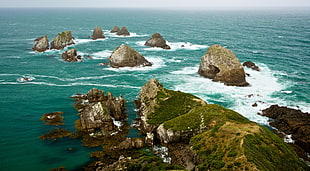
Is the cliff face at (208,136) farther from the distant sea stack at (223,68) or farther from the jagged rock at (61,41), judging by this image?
the jagged rock at (61,41)

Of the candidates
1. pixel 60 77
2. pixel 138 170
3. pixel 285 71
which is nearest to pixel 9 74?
pixel 60 77

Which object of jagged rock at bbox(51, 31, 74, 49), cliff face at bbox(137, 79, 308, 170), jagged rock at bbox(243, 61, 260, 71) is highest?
jagged rock at bbox(51, 31, 74, 49)

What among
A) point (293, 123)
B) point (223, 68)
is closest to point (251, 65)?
point (223, 68)

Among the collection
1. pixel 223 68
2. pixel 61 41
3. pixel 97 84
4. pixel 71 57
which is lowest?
pixel 97 84

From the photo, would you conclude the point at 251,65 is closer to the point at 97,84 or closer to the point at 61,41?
the point at 97,84

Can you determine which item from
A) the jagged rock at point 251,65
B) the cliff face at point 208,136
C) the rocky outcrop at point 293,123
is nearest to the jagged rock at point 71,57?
the cliff face at point 208,136

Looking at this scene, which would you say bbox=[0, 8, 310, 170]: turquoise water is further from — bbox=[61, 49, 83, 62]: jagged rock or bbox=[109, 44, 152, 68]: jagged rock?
bbox=[109, 44, 152, 68]: jagged rock

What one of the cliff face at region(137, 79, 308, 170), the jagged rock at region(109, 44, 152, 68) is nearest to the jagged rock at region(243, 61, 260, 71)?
the jagged rock at region(109, 44, 152, 68)
